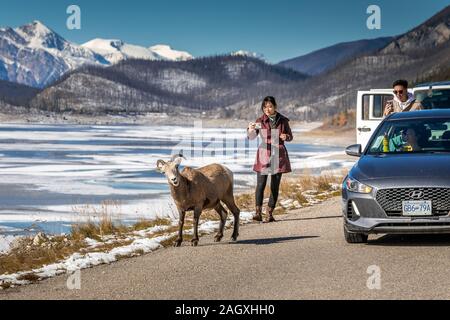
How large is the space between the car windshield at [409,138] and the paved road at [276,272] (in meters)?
1.21

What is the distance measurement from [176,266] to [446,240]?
3692 millimetres

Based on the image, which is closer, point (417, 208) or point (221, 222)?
point (417, 208)

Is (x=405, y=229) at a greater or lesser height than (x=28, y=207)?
greater

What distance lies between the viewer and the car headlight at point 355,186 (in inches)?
383

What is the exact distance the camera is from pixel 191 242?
10797 millimetres

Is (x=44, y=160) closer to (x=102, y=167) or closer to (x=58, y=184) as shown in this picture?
(x=102, y=167)

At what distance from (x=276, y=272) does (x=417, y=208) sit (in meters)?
2.06

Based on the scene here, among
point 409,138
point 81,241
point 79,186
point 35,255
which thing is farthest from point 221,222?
point 79,186

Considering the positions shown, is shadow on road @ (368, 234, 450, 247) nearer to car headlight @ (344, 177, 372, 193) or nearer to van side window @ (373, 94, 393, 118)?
car headlight @ (344, 177, 372, 193)

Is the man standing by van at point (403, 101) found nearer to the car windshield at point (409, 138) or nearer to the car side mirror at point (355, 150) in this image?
the car windshield at point (409, 138)

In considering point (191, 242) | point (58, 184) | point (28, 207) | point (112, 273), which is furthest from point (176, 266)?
point (58, 184)

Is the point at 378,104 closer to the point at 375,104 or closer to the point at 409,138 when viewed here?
the point at 375,104

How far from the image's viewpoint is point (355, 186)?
989 centimetres
